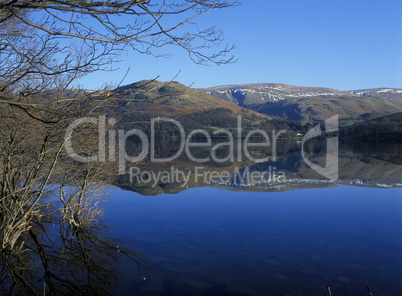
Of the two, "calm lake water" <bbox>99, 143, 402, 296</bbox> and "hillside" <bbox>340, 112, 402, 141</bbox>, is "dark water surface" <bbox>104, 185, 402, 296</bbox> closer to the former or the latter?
"calm lake water" <bbox>99, 143, 402, 296</bbox>

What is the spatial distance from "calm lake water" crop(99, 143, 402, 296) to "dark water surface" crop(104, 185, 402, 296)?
0.08 feet

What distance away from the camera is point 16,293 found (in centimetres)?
710

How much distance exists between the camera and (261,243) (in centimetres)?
1101

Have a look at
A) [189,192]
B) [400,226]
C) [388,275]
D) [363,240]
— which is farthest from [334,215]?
[189,192]

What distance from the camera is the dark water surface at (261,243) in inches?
311

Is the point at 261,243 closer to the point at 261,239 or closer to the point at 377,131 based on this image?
the point at 261,239

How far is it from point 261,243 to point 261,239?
43 cm

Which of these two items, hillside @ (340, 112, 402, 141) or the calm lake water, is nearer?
the calm lake water

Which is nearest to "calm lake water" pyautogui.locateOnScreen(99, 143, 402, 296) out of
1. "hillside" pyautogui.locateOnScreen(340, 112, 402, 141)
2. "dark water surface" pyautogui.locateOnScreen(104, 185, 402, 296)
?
"dark water surface" pyautogui.locateOnScreen(104, 185, 402, 296)

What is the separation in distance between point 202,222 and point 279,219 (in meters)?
2.95

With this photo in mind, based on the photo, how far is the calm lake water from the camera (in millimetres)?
7945

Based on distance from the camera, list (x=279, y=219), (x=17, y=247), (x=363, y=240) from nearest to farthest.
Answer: (x=17, y=247) → (x=363, y=240) → (x=279, y=219)

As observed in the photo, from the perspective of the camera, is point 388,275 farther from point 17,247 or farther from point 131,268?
point 17,247

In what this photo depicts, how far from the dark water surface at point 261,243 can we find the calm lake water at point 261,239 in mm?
25
